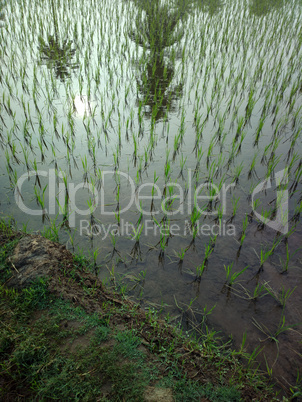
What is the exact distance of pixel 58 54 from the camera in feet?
16.2

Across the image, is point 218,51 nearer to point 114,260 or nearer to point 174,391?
point 114,260

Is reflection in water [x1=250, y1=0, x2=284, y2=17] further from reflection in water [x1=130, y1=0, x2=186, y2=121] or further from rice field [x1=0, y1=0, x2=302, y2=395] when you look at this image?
rice field [x1=0, y1=0, x2=302, y2=395]

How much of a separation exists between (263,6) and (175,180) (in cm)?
801

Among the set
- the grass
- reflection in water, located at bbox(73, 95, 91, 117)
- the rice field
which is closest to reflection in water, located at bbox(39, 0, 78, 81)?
the rice field

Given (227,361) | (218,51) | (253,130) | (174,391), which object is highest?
(218,51)

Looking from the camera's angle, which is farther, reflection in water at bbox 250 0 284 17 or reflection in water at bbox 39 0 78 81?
reflection in water at bbox 250 0 284 17

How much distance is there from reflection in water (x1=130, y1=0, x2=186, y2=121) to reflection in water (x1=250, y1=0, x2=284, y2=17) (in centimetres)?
206

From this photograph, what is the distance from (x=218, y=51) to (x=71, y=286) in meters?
5.52

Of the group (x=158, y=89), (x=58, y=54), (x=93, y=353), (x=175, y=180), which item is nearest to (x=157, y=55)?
(x=158, y=89)

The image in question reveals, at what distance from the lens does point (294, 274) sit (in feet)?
5.78

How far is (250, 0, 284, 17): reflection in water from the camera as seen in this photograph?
728cm

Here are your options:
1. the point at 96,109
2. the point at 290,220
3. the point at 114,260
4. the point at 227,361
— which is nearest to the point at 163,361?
the point at 227,361

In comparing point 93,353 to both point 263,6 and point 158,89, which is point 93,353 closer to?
point 158,89

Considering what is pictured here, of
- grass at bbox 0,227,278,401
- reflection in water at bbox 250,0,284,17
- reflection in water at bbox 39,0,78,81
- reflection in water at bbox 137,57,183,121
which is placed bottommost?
grass at bbox 0,227,278,401
